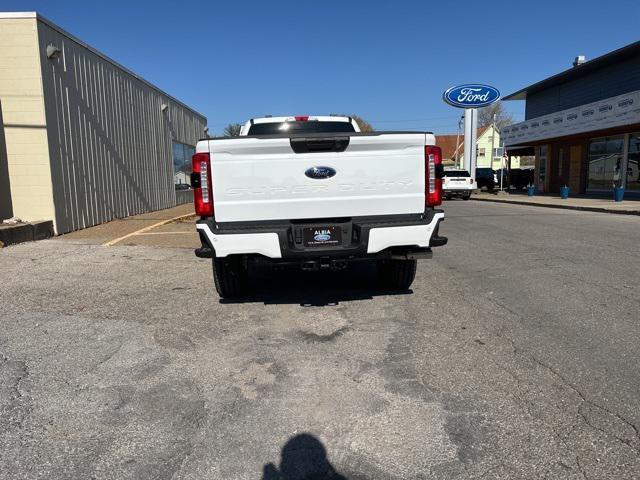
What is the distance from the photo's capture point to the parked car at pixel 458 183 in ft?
87.5

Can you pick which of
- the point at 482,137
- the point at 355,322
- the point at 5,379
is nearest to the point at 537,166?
the point at 355,322

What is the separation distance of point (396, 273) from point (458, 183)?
22041mm

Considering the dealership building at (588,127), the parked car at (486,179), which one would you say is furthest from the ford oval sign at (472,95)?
the parked car at (486,179)

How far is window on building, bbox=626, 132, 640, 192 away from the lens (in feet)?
76.5

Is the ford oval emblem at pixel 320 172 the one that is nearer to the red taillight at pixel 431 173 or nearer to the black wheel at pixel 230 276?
the red taillight at pixel 431 173

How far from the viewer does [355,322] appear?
16.1ft

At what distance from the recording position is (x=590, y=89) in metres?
26.9

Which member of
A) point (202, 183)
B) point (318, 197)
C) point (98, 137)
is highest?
point (98, 137)

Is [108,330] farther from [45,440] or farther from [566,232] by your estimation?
[566,232]

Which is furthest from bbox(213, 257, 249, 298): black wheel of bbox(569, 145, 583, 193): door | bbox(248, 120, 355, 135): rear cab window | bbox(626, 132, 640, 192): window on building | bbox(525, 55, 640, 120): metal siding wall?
bbox(569, 145, 583, 193): door

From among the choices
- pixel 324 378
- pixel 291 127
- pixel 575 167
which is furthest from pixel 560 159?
pixel 324 378

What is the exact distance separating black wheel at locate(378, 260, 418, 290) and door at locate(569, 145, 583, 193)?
25595 millimetres

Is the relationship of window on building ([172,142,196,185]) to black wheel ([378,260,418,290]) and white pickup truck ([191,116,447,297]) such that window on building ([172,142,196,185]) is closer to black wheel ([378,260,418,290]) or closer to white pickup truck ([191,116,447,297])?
black wheel ([378,260,418,290])

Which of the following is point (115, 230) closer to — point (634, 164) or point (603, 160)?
point (634, 164)
